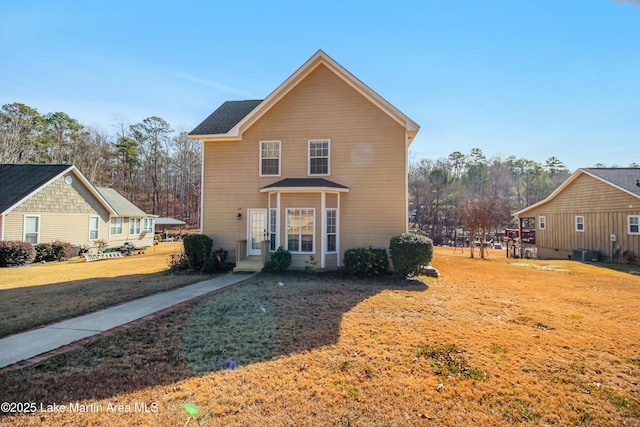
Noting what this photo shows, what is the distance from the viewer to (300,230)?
12.5m

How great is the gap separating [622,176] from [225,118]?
24.0 metres

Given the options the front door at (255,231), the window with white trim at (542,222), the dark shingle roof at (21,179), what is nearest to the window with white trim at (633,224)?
the window with white trim at (542,222)

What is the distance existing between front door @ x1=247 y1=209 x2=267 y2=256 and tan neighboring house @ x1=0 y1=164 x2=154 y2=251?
14151mm

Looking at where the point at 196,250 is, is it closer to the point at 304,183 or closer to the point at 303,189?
the point at 303,189

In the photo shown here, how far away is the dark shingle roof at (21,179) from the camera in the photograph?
17.3 metres

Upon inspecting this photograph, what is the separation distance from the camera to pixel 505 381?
13.5 feet

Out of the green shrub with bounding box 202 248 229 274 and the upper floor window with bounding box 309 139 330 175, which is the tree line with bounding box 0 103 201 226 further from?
the upper floor window with bounding box 309 139 330 175

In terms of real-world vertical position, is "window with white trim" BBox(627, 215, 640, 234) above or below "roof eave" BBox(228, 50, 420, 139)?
below

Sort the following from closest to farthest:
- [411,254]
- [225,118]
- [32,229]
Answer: [411,254] → [225,118] → [32,229]

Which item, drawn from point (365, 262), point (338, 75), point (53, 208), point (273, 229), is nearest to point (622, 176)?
point (365, 262)

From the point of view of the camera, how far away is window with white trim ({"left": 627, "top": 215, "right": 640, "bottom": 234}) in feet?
54.9

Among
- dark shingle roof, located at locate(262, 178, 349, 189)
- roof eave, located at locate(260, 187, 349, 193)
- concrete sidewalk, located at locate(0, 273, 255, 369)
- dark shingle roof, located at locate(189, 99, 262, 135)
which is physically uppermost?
dark shingle roof, located at locate(189, 99, 262, 135)

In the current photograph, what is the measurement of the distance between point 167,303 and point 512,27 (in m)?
13.1

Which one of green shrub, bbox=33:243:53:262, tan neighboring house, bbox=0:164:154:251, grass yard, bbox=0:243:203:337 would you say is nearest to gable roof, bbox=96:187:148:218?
tan neighboring house, bbox=0:164:154:251
